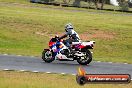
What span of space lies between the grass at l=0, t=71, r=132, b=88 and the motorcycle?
139 inches

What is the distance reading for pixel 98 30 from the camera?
38688 mm

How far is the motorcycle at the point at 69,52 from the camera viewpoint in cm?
1992

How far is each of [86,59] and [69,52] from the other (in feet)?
2.87

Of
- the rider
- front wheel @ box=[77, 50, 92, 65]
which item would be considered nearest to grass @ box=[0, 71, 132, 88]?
front wheel @ box=[77, 50, 92, 65]

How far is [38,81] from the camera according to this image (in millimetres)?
14062

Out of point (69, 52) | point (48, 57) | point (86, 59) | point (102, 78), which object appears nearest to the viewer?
point (102, 78)

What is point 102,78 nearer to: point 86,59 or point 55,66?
point 55,66

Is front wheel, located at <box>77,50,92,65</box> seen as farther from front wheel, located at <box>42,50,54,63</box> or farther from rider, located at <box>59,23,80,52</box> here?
front wheel, located at <box>42,50,54,63</box>

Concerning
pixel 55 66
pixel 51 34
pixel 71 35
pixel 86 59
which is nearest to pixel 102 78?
pixel 55 66

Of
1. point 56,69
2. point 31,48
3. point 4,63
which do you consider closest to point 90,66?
point 56,69

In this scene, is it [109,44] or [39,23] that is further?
[39,23]

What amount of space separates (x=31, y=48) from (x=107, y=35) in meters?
9.17

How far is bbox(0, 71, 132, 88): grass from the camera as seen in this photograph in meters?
12.7

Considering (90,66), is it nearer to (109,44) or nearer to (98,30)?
(109,44)
